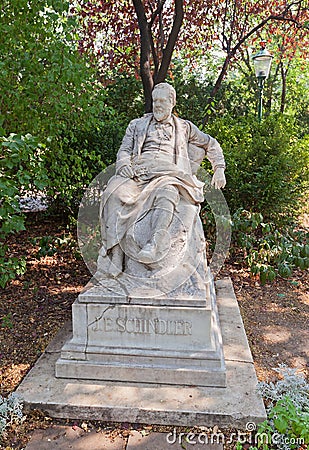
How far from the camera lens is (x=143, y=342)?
3.10 m

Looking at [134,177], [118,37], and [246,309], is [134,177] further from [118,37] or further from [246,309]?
[118,37]

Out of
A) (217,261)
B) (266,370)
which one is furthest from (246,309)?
(266,370)

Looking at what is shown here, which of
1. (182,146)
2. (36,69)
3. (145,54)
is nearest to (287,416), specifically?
(182,146)

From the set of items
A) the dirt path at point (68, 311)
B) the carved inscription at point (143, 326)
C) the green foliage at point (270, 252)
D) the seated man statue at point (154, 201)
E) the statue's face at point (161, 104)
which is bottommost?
the dirt path at point (68, 311)

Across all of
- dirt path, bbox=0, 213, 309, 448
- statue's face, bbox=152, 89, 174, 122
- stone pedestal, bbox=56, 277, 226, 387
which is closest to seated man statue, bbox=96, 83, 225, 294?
statue's face, bbox=152, 89, 174, 122

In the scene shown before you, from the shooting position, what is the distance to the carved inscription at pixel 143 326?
3.04 meters

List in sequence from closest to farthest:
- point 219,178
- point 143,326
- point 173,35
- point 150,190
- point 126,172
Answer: point 143,326 < point 150,190 < point 126,172 < point 219,178 < point 173,35

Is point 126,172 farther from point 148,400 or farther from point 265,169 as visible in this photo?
point 265,169

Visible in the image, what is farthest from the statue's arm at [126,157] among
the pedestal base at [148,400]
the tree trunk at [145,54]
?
the tree trunk at [145,54]

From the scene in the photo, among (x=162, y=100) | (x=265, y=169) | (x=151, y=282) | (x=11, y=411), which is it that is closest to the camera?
(x=11, y=411)

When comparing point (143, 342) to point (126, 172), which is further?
point (126, 172)

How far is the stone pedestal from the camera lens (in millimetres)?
2971

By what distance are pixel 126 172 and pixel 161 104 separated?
70 cm

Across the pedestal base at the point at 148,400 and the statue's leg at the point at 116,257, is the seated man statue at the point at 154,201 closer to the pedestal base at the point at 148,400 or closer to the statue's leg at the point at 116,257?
the statue's leg at the point at 116,257
